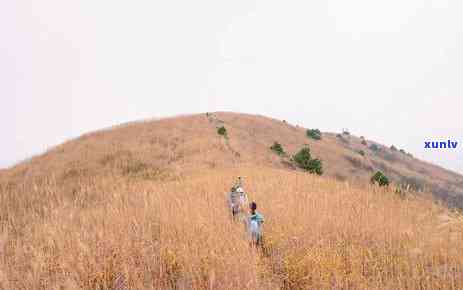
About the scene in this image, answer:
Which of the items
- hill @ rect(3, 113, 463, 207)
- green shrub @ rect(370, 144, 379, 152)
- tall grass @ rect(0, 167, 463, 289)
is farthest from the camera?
green shrub @ rect(370, 144, 379, 152)

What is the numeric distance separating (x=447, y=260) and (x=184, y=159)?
15565 mm

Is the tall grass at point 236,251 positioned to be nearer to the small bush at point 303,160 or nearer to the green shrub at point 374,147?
the small bush at point 303,160

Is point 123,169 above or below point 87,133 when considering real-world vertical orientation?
below

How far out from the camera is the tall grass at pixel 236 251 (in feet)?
13.9

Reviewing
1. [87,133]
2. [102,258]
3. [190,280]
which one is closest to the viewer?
[190,280]

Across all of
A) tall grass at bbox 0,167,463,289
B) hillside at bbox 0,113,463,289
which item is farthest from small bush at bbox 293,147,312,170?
tall grass at bbox 0,167,463,289

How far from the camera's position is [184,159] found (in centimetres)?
1980

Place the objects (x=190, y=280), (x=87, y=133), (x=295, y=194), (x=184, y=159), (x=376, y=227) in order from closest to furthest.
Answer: (x=190, y=280) → (x=376, y=227) → (x=295, y=194) → (x=184, y=159) → (x=87, y=133)

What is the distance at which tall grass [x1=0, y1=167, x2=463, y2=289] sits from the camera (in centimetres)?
423

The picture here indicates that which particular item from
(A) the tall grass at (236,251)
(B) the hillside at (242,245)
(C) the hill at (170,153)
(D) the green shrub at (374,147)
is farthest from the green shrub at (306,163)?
(D) the green shrub at (374,147)

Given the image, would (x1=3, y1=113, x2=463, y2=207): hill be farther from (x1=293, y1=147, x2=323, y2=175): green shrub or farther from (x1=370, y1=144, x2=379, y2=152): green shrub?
(x1=370, y1=144, x2=379, y2=152): green shrub

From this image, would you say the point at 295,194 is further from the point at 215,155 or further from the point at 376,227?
the point at 215,155

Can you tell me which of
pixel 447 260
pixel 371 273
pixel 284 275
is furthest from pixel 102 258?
pixel 447 260

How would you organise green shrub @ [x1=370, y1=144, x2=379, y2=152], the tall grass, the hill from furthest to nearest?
green shrub @ [x1=370, y1=144, x2=379, y2=152] < the hill < the tall grass
